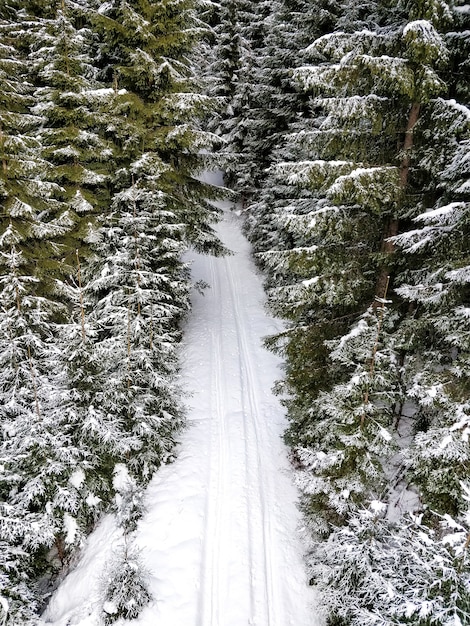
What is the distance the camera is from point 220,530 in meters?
8.96

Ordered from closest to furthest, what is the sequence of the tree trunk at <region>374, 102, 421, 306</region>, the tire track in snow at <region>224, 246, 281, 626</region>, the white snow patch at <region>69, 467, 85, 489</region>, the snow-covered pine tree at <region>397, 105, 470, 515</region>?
the snow-covered pine tree at <region>397, 105, 470, 515</region>
the tree trunk at <region>374, 102, 421, 306</region>
the tire track in snow at <region>224, 246, 281, 626</region>
the white snow patch at <region>69, 467, 85, 489</region>

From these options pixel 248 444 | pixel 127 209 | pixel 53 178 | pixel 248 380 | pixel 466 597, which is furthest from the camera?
pixel 248 380

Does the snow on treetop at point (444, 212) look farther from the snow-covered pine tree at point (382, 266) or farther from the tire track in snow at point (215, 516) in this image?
the tire track in snow at point (215, 516)

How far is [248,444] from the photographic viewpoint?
1140cm

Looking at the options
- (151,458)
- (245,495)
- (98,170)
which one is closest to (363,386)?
(245,495)

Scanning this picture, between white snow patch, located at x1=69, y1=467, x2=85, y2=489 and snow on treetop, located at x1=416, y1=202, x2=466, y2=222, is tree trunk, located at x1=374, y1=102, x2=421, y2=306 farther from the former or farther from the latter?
white snow patch, located at x1=69, y1=467, x2=85, y2=489

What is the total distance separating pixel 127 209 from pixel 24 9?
10411 millimetres

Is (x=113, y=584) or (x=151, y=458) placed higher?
(x=151, y=458)

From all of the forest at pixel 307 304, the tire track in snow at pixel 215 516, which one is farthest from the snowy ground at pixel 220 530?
the forest at pixel 307 304

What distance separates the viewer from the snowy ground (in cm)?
752

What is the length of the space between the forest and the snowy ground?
56cm

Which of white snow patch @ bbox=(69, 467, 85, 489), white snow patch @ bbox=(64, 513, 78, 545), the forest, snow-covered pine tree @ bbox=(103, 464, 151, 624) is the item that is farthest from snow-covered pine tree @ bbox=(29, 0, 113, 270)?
snow-covered pine tree @ bbox=(103, 464, 151, 624)

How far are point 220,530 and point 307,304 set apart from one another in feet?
19.4

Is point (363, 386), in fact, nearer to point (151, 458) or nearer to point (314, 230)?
point (314, 230)
